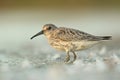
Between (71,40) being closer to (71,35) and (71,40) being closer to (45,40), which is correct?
(71,35)

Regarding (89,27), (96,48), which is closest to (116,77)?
(96,48)

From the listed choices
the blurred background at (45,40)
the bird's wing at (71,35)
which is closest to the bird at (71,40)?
the bird's wing at (71,35)

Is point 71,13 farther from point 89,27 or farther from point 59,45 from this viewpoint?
point 59,45

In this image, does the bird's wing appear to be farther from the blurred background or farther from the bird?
the blurred background

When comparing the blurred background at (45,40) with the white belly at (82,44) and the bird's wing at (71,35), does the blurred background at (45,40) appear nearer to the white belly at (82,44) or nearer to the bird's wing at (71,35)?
the white belly at (82,44)

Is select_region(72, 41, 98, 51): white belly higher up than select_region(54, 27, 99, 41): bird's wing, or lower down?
lower down

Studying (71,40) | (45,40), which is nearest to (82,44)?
(71,40)

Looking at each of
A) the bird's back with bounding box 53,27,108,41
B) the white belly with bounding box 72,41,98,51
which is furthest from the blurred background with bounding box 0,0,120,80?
the bird's back with bounding box 53,27,108,41
